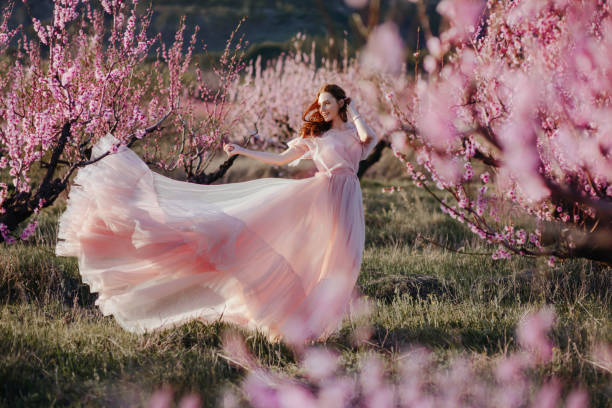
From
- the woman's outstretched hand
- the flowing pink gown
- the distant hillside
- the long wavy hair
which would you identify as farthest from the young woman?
the distant hillside

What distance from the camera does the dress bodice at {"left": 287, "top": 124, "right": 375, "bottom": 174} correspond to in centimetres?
393

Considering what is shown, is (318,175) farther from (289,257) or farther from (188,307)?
(188,307)

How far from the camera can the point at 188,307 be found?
12.4 feet

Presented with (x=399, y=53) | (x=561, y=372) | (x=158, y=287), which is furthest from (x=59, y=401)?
(x=561, y=372)

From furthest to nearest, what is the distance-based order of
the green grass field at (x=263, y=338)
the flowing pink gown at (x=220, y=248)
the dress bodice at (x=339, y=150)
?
1. the dress bodice at (x=339, y=150)
2. the flowing pink gown at (x=220, y=248)
3. the green grass field at (x=263, y=338)

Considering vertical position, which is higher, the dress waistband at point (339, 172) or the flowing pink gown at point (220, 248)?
the dress waistband at point (339, 172)

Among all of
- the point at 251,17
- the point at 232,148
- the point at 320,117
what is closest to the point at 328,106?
the point at 320,117

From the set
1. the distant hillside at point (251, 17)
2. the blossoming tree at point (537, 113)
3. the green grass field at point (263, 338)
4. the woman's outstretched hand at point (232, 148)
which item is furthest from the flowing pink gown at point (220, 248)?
the distant hillside at point (251, 17)

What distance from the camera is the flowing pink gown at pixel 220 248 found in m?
3.62

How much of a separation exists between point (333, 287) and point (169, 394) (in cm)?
128

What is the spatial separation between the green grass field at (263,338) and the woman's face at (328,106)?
5.12 feet

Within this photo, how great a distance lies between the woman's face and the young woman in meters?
0.18

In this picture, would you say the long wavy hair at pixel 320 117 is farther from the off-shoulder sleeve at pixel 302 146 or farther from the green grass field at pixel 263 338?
the green grass field at pixel 263 338

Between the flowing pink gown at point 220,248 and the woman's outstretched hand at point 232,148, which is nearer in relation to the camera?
the flowing pink gown at point 220,248
